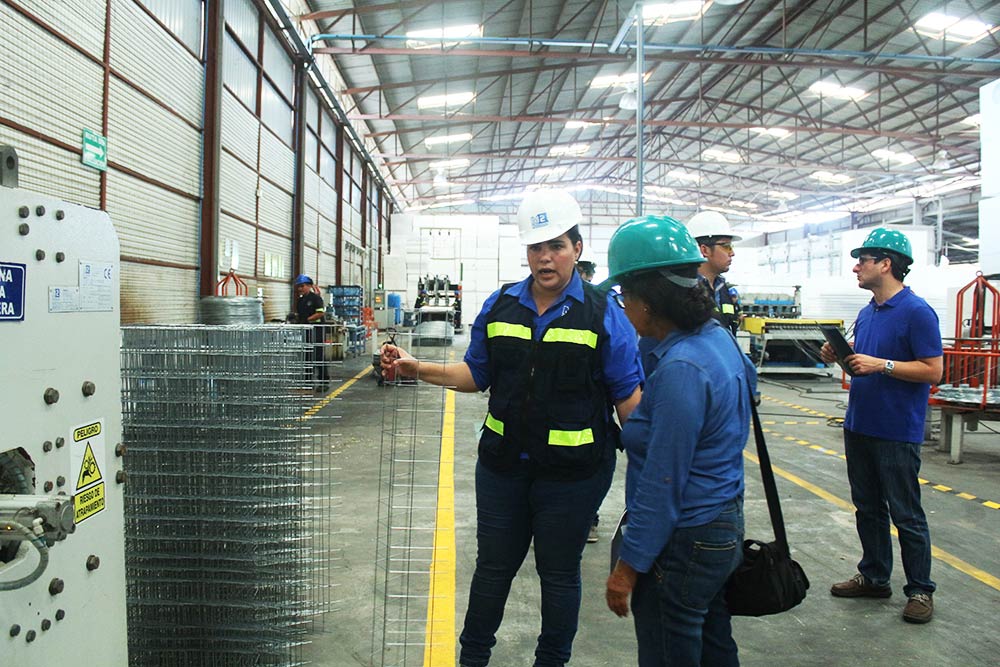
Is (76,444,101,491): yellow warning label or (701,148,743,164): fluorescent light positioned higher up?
(701,148,743,164): fluorescent light

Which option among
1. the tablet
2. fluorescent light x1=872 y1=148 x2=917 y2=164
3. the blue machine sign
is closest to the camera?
the blue machine sign

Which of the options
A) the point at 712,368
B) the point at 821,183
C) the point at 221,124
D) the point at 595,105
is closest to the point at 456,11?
the point at 221,124

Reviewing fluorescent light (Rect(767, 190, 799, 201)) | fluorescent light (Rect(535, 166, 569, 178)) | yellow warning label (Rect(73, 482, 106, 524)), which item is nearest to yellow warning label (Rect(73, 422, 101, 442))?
yellow warning label (Rect(73, 482, 106, 524))

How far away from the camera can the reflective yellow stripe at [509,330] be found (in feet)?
7.49

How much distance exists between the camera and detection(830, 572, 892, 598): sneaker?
3.45 metres

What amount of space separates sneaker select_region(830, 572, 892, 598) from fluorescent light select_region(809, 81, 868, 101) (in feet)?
58.6

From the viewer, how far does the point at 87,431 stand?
1.33m

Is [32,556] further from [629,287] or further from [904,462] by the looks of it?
[904,462]

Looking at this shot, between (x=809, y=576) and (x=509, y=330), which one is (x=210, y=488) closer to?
(x=509, y=330)

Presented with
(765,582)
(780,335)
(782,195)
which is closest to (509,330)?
(765,582)

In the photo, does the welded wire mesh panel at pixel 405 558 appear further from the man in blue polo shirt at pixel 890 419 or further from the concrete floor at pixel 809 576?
the man in blue polo shirt at pixel 890 419

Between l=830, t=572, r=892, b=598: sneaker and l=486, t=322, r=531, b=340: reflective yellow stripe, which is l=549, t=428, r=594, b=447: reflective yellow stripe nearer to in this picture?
l=486, t=322, r=531, b=340: reflective yellow stripe

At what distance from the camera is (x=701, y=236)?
3883mm

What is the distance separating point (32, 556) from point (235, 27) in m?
10.7
